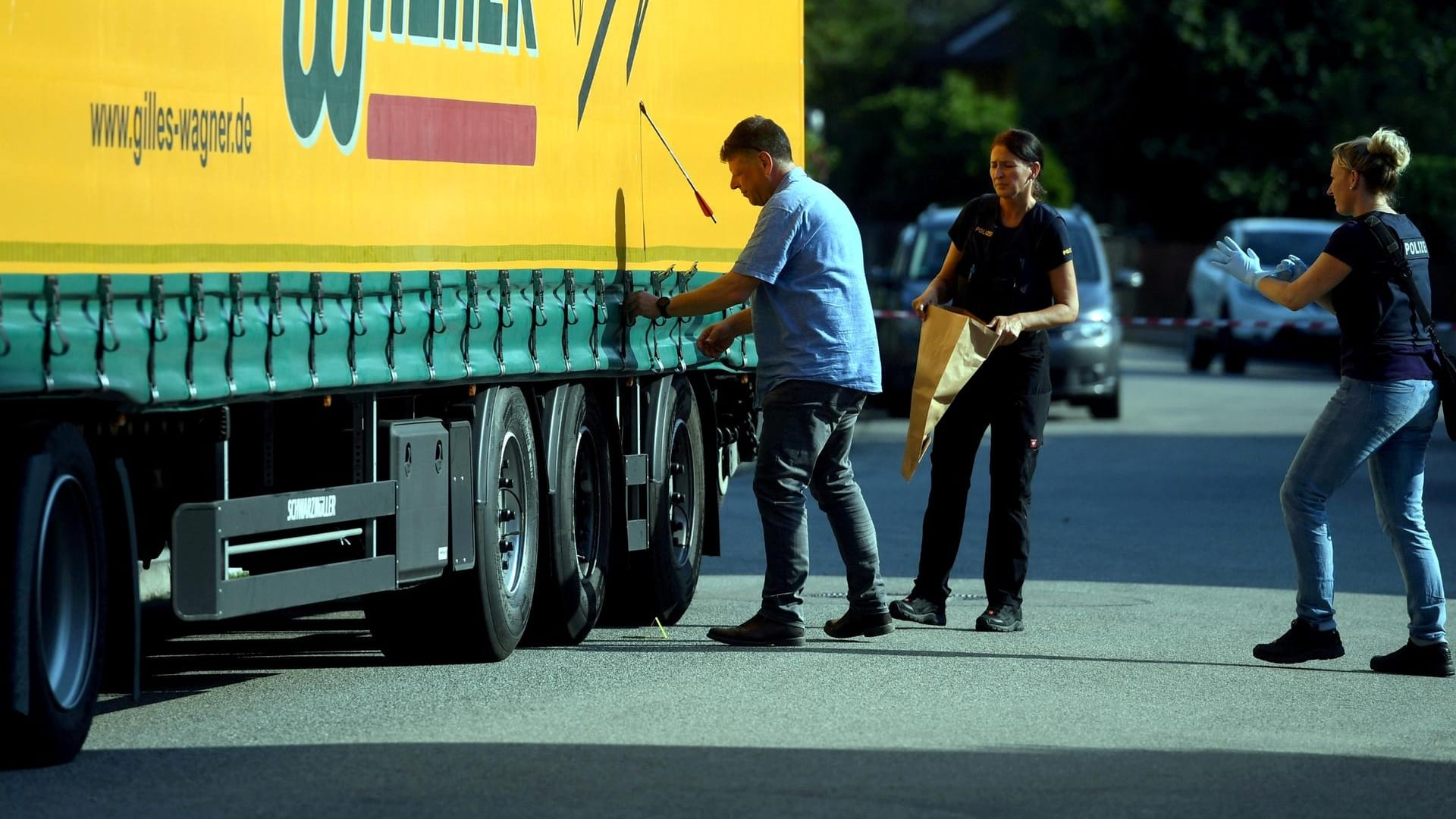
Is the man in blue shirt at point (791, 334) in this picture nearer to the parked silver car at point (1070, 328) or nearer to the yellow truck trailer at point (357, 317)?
the yellow truck trailer at point (357, 317)

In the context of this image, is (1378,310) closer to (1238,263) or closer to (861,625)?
(1238,263)

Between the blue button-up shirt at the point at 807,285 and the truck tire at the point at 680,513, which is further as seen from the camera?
the truck tire at the point at 680,513

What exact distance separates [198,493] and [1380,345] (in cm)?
386

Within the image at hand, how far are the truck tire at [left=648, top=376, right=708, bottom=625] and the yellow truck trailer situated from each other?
0.06 ft

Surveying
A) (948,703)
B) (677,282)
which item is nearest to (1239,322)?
(677,282)

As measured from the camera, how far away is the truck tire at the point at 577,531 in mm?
9383

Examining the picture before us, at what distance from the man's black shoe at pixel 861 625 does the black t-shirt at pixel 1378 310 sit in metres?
1.89

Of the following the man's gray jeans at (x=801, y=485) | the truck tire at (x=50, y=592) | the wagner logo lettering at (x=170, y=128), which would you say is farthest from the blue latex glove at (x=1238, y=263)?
the truck tire at (x=50, y=592)

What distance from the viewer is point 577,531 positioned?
9812 mm

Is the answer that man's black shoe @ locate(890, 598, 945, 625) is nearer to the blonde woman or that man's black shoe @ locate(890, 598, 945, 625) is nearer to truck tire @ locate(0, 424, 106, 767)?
the blonde woman

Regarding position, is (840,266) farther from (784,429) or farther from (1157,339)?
(1157,339)

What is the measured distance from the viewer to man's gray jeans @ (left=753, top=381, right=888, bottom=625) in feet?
30.4

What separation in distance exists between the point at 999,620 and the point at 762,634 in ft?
3.52

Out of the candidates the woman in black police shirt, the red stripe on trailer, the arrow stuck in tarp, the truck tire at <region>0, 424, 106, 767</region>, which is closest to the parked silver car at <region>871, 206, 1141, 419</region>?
the arrow stuck in tarp
